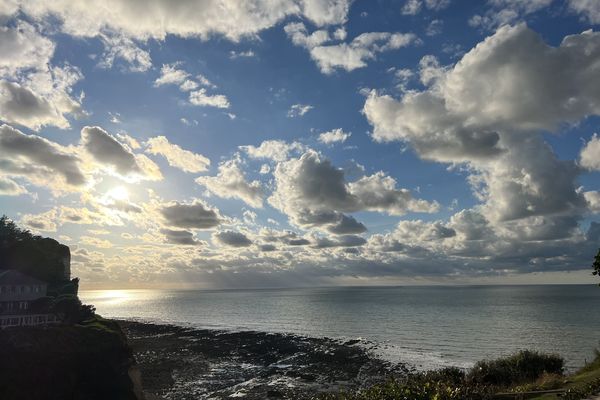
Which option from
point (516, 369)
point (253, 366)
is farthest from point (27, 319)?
point (516, 369)

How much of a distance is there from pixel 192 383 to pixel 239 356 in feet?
62.9

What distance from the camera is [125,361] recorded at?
46.0m

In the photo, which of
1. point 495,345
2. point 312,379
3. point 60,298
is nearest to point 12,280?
point 60,298

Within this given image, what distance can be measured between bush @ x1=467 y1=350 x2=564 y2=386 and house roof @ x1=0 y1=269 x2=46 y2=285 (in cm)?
5664

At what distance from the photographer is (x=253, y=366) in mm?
64062

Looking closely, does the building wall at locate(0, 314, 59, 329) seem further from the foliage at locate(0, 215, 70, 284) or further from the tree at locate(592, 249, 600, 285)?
the tree at locate(592, 249, 600, 285)

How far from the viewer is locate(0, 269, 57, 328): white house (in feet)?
169

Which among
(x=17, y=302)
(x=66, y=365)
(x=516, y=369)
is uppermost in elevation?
(x=17, y=302)

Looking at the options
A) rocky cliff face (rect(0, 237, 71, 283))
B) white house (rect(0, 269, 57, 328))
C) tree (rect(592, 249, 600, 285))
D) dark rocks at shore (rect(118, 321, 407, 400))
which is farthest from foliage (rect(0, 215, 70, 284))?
tree (rect(592, 249, 600, 285))

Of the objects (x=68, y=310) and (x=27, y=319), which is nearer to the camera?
(x=27, y=319)

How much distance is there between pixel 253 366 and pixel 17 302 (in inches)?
1367

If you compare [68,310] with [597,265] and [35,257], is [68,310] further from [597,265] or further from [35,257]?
[597,265]

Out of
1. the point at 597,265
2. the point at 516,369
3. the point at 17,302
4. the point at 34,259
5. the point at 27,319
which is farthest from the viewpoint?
the point at 34,259

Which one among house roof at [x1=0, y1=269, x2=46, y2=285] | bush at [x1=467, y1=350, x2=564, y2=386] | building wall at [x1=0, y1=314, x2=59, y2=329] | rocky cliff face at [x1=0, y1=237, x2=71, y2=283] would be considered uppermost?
rocky cliff face at [x1=0, y1=237, x2=71, y2=283]
